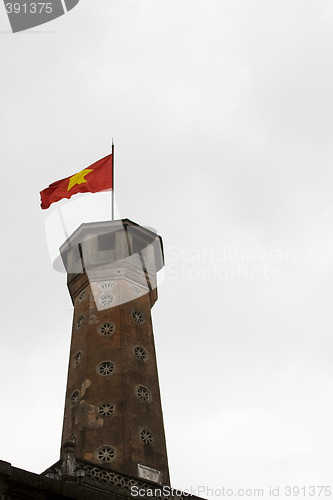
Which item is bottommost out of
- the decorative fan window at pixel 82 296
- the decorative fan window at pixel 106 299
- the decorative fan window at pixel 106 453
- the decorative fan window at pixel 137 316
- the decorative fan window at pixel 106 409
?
the decorative fan window at pixel 106 453

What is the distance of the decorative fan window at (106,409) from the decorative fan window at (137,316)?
15.9ft

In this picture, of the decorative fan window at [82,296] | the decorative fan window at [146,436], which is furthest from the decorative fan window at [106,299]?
the decorative fan window at [146,436]

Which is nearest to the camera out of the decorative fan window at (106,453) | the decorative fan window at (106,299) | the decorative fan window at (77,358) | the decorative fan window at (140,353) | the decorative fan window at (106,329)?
the decorative fan window at (106,453)

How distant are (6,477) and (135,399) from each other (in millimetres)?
11673

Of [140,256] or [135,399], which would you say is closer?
[135,399]

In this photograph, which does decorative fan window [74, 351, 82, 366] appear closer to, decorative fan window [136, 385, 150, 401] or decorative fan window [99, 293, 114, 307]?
decorative fan window [99, 293, 114, 307]

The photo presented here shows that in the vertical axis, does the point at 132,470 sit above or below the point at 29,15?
below

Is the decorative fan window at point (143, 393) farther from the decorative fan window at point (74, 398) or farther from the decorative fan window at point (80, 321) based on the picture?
the decorative fan window at point (80, 321)

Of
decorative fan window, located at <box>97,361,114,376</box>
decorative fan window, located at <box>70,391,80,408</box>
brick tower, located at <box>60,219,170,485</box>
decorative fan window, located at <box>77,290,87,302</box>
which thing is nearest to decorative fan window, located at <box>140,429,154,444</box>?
brick tower, located at <box>60,219,170,485</box>

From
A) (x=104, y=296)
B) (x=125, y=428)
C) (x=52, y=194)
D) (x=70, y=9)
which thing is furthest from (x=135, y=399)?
(x=70, y=9)

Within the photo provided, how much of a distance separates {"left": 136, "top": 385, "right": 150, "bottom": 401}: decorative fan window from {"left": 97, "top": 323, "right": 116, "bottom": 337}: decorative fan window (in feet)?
8.87

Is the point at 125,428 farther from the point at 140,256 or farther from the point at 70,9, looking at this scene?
the point at 70,9

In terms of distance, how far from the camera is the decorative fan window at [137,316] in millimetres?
31375

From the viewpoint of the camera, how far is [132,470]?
25.7 meters
